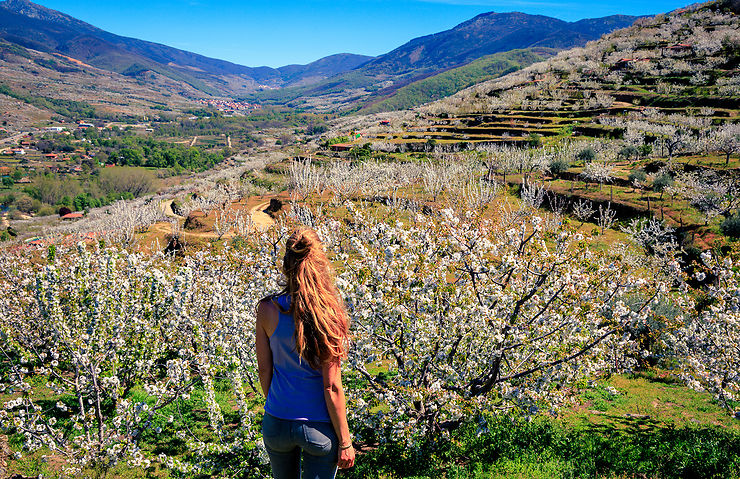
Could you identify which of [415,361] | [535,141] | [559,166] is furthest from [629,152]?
[415,361]

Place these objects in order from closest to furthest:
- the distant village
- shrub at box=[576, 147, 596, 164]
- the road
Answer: shrub at box=[576, 147, 596, 164] → the distant village → the road

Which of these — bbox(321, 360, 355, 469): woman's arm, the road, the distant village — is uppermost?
the road

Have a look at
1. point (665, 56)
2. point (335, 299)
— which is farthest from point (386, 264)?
point (665, 56)

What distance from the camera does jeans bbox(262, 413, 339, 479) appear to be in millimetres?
2590

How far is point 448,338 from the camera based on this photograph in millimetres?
5117

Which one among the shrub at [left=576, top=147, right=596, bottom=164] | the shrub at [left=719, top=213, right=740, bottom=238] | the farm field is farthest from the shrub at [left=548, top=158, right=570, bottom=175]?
the farm field

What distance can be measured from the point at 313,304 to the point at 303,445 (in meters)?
0.97

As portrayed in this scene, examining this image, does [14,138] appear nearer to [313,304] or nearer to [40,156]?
[40,156]

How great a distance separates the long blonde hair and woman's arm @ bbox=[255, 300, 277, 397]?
0.16 m

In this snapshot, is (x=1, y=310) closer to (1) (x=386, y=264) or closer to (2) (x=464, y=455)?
(1) (x=386, y=264)

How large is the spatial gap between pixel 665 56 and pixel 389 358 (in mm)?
103523

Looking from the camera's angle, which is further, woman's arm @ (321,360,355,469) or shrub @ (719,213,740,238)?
shrub @ (719,213,740,238)

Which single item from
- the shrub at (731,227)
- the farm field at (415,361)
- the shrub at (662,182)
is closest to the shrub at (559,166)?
the shrub at (662,182)

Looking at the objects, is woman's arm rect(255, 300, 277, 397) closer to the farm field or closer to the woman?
the woman
